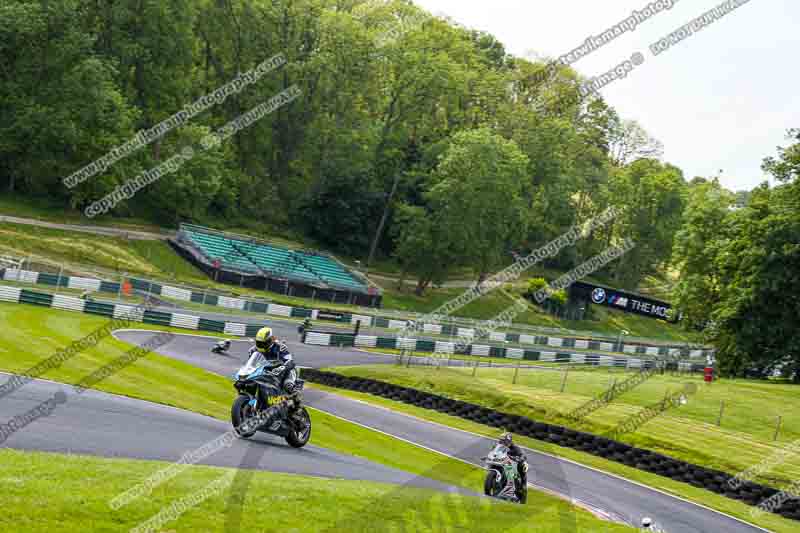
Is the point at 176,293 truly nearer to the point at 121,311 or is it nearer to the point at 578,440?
the point at 121,311

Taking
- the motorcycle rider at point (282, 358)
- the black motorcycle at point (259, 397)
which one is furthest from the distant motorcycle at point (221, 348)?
the motorcycle rider at point (282, 358)

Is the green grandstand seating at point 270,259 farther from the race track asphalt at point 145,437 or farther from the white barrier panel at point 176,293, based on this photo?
the race track asphalt at point 145,437

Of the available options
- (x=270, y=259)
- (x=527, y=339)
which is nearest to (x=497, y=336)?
(x=527, y=339)

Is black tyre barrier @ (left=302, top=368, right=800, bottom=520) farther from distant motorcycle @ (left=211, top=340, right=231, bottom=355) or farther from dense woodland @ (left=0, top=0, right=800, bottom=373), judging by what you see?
dense woodland @ (left=0, top=0, right=800, bottom=373)

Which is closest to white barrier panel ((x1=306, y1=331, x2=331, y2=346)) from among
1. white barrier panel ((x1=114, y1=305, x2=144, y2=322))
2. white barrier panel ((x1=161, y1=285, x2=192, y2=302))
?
white barrier panel ((x1=161, y1=285, x2=192, y2=302))

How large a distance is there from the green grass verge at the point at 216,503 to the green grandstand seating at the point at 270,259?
48.3 meters

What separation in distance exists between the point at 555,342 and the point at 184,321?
30349mm

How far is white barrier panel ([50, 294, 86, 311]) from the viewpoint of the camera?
3697 centimetres

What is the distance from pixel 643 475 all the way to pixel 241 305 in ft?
91.3

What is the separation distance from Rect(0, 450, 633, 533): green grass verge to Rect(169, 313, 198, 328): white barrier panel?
28.6 metres

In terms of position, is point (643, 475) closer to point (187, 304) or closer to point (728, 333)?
point (728, 333)

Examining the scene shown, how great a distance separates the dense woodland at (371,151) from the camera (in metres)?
54.8

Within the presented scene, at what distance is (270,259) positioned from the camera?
6444cm

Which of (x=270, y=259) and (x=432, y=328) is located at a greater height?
(x=270, y=259)
